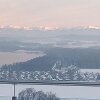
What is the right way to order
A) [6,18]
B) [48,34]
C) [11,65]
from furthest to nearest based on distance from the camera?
[6,18] < [48,34] < [11,65]

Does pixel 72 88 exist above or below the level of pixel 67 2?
below

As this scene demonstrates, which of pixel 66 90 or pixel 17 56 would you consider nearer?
pixel 66 90

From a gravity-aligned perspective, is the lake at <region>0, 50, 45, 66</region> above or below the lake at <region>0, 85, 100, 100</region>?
above

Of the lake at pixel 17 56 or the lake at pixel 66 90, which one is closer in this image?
the lake at pixel 66 90

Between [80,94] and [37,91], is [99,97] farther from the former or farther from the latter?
[37,91]

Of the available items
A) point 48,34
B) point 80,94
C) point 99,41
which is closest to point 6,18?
point 48,34

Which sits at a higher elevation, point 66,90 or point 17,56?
point 17,56

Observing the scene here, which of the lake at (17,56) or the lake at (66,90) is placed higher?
the lake at (17,56)

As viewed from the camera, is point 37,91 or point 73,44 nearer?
point 37,91

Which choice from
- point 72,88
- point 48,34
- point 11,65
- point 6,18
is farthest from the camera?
point 6,18

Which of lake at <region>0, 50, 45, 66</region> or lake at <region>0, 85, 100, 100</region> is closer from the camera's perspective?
lake at <region>0, 85, 100, 100</region>

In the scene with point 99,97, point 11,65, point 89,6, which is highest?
point 89,6
